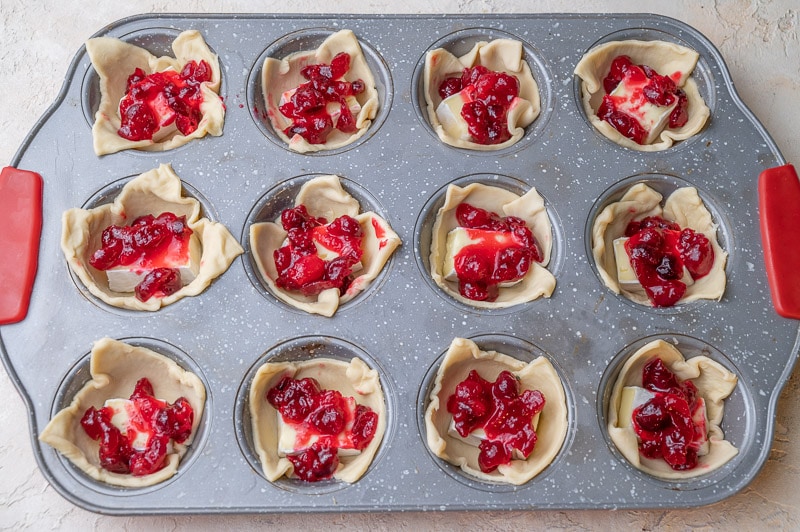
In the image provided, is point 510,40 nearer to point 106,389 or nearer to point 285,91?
point 285,91

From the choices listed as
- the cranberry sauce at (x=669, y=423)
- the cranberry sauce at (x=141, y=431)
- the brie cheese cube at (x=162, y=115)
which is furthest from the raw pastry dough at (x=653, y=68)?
the cranberry sauce at (x=141, y=431)

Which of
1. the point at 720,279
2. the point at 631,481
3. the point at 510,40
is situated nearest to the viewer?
the point at 631,481

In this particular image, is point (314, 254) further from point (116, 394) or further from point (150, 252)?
point (116, 394)

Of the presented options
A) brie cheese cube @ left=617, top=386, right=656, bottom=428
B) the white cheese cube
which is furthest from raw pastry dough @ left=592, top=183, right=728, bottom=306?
the white cheese cube

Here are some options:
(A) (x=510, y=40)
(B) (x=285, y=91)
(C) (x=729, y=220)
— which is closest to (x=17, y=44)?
(B) (x=285, y=91)

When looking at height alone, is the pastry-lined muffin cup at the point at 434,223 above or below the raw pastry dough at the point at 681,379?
above

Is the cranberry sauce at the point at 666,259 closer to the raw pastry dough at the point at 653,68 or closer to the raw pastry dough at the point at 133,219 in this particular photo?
the raw pastry dough at the point at 653,68

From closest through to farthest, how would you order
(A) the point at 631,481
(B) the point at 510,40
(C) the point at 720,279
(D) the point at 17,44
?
(A) the point at 631,481
(C) the point at 720,279
(B) the point at 510,40
(D) the point at 17,44
